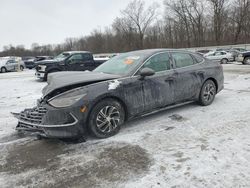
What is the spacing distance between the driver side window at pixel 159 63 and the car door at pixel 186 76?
0.73 feet

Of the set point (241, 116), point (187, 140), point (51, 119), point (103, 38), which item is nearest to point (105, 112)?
point (51, 119)

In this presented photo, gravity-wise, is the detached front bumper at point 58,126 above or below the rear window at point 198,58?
below

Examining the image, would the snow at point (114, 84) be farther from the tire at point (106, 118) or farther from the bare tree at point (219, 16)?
the bare tree at point (219, 16)

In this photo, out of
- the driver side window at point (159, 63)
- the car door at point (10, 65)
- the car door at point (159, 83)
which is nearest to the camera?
the car door at point (159, 83)

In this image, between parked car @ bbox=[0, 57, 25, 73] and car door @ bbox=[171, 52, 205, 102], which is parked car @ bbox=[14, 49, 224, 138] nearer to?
car door @ bbox=[171, 52, 205, 102]

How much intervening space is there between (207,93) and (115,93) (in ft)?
9.21

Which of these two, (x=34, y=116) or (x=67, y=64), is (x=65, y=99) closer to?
(x=34, y=116)

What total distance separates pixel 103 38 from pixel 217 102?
6388 cm

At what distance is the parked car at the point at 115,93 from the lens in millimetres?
3711

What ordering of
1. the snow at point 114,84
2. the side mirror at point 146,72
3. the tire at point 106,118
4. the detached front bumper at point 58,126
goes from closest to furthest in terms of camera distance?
the detached front bumper at point 58,126, the tire at point 106,118, the snow at point 114,84, the side mirror at point 146,72

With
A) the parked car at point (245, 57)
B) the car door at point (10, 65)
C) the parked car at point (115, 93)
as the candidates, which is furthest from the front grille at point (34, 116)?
the car door at point (10, 65)

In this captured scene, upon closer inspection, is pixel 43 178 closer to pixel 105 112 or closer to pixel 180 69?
pixel 105 112

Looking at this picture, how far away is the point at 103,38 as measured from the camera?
67375mm

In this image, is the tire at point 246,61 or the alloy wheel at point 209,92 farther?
the tire at point 246,61
